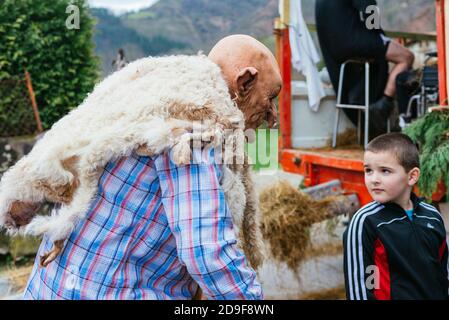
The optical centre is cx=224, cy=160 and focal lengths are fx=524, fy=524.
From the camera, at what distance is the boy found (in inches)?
74.0

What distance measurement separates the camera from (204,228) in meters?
1.16

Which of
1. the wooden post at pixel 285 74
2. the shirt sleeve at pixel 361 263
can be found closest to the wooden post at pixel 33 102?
the wooden post at pixel 285 74

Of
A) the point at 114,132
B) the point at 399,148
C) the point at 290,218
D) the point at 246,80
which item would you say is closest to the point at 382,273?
the point at 399,148

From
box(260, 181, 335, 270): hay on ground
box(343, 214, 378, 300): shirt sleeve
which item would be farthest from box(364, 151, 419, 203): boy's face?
box(260, 181, 335, 270): hay on ground

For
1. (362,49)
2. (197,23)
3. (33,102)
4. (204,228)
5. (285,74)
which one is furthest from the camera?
(197,23)

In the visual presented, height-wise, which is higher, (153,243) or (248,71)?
(248,71)

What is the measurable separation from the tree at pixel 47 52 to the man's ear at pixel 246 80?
5.67 meters

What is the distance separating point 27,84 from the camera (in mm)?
6578

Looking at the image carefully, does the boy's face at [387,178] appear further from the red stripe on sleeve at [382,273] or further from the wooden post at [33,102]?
the wooden post at [33,102]

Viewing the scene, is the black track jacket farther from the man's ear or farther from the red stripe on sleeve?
the man's ear

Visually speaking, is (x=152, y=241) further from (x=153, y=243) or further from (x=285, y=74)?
(x=285, y=74)

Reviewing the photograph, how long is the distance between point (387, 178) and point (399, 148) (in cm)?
14

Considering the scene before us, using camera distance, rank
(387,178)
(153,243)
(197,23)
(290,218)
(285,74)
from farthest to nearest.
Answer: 1. (197,23)
2. (285,74)
3. (290,218)
4. (387,178)
5. (153,243)

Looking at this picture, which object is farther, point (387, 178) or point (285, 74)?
point (285, 74)
